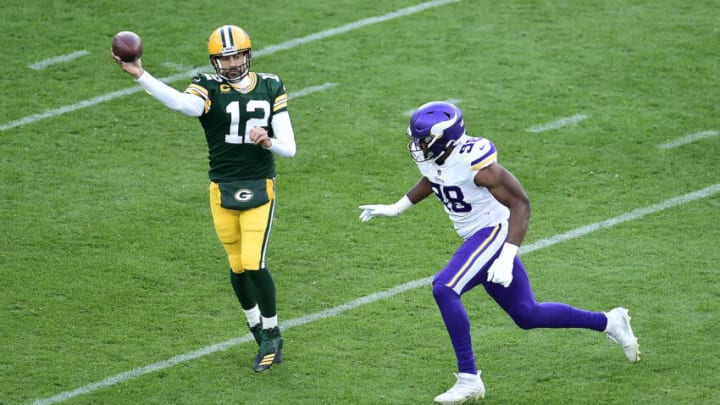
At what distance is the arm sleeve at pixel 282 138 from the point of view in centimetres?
618

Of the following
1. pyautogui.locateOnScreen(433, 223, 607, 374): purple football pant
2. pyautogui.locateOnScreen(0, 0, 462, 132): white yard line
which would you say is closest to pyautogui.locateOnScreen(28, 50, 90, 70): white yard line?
pyautogui.locateOnScreen(0, 0, 462, 132): white yard line

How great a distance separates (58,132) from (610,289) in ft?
14.9

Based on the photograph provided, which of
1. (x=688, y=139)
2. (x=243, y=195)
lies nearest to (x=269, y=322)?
(x=243, y=195)

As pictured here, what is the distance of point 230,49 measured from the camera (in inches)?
A: 245

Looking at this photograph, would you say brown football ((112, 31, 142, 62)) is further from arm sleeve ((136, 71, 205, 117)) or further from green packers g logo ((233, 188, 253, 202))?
green packers g logo ((233, 188, 253, 202))

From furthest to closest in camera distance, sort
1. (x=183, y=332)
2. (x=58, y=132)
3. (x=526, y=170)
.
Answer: (x=58, y=132)
(x=526, y=170)
(x=183, y=332)

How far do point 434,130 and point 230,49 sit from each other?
46.2 inches

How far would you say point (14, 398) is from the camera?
6.07 m

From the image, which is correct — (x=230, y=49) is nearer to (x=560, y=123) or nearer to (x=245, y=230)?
(x=245, y=230)

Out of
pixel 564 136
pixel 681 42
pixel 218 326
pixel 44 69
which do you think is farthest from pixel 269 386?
pixel 681 42

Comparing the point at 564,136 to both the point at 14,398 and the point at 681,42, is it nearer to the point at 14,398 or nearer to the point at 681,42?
the point at 681,42

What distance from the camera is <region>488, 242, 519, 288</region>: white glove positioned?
18.8 ft

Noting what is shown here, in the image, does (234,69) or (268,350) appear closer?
(234,69)

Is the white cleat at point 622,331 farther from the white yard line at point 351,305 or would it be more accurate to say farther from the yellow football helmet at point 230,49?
the yellow football helmet at point 230,49
